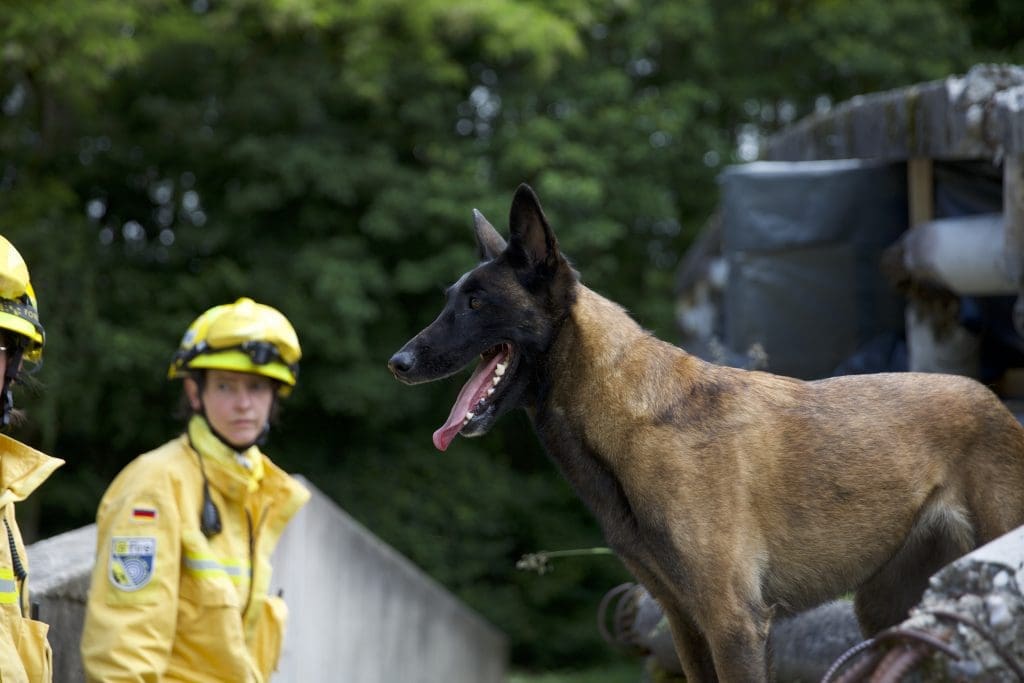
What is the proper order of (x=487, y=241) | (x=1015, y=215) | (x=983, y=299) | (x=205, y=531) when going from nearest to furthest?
1. (x=487, y=241)
2. (x=205, y=531)
3. (x=1015, y=215)
4. (x=983, y=299)

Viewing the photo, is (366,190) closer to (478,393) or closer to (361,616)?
(361,616)

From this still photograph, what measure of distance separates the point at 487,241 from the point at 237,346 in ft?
5.28

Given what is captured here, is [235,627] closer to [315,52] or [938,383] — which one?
[938,383]

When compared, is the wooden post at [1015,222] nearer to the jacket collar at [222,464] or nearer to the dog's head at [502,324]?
the dog's head at [502,324]

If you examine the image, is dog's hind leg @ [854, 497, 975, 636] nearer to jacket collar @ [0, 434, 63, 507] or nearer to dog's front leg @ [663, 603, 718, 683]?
dog's front leg @ [663, 603, 718, 683]

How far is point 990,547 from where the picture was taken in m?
2.84

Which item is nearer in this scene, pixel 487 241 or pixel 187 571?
pixel 487 241

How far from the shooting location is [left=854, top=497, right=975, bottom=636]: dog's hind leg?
350 cm

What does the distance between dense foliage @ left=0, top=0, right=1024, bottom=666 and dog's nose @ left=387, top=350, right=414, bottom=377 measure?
10.9 meters

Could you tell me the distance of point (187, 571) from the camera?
4.45 meters

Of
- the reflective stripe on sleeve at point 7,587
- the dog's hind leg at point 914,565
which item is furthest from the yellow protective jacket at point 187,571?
the dog's hind leg at point 914,565

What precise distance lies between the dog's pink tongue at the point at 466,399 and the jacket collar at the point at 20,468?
108 cm

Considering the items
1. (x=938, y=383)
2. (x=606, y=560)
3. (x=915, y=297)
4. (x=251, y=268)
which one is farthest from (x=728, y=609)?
(x=606, y=560)

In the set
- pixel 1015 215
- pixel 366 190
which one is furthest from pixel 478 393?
pixel 366 190
